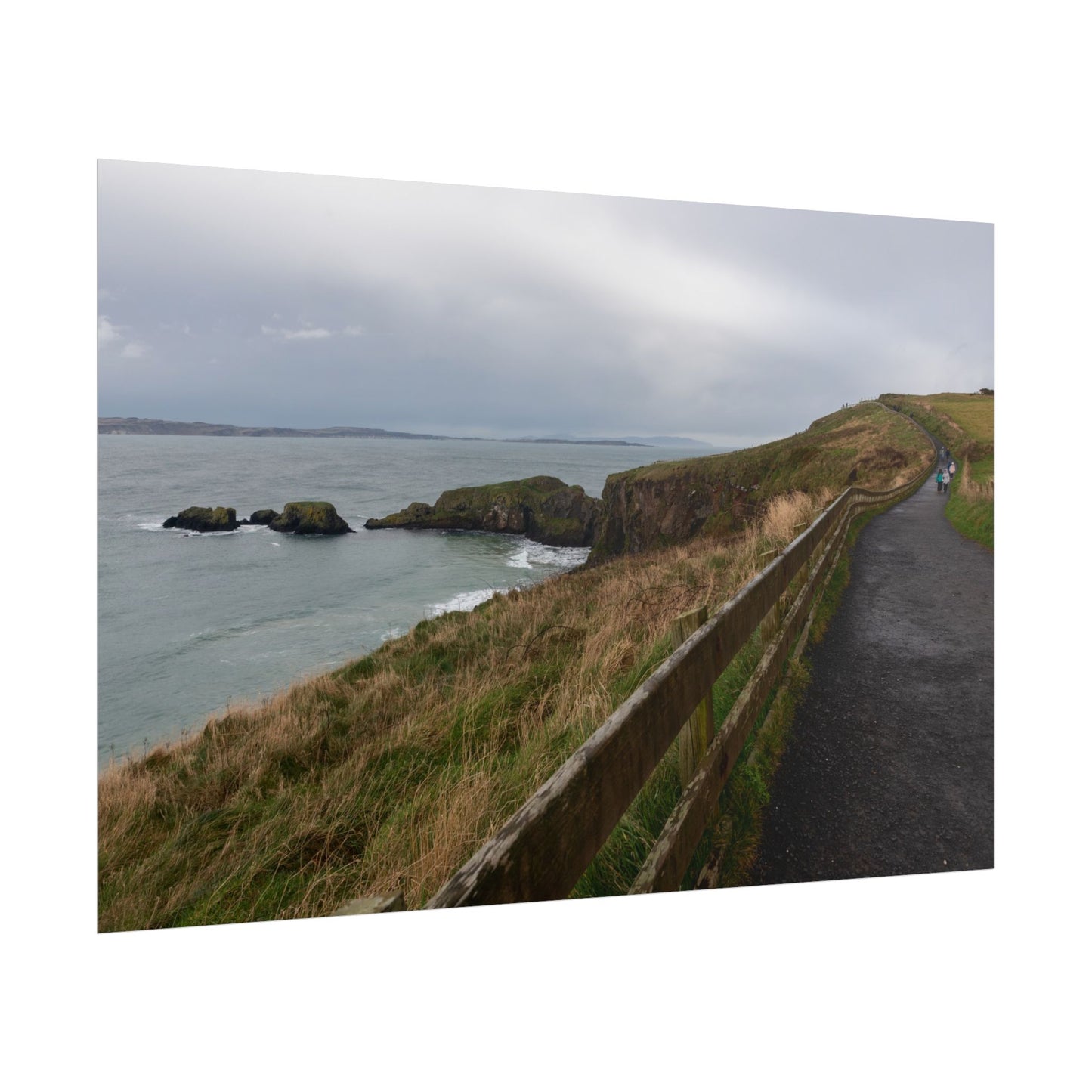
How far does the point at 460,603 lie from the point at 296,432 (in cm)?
235

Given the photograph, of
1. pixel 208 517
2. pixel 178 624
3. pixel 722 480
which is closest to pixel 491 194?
pixel 208 517

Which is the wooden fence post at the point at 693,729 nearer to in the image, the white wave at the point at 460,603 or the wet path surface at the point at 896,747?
the wet path surface at the point at 896,747

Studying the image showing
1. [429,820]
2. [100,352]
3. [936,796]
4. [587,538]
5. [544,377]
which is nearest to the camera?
[429,820]

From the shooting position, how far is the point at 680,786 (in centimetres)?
289

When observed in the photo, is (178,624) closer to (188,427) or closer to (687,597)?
(188,427)

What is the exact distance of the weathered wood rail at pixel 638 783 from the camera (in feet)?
5.72

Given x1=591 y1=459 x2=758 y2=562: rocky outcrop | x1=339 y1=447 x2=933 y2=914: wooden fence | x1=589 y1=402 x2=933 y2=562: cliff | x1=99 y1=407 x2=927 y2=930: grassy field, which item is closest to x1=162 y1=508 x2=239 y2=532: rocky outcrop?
x1=99 y1=407 x2=927 y2=930: grassy field

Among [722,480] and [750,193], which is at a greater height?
[750,193]

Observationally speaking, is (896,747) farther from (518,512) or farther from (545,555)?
(545,555)

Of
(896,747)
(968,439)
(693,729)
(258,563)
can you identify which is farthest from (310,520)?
(968,439)

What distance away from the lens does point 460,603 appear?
6281 mm

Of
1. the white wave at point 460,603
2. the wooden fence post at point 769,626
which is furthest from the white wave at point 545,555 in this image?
the wooden fence post at point 769,626

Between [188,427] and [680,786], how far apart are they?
136 inches

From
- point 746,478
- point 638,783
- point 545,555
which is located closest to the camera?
point 638,783
